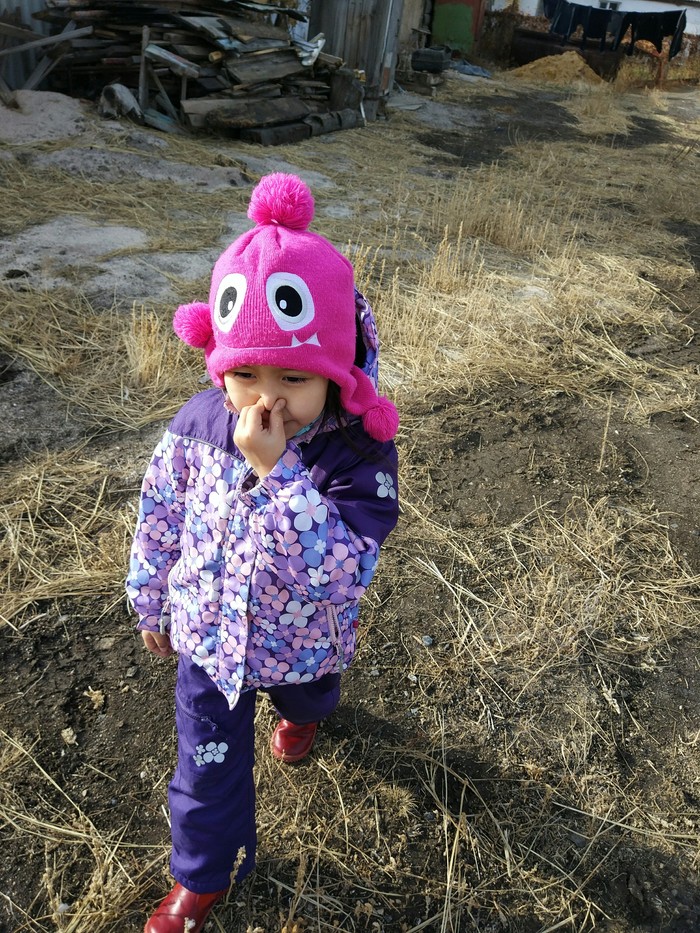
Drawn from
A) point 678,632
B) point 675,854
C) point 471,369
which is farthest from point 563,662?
point 471,369

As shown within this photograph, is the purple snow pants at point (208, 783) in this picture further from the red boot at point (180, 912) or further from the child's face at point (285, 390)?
the child's face at point (285, 390)

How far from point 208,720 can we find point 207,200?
6451mm

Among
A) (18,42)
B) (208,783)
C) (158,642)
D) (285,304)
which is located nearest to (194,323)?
(285,304)

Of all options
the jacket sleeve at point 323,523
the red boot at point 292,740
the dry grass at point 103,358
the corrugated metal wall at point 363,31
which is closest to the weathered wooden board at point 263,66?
the corrugated metal wall at point 363,31

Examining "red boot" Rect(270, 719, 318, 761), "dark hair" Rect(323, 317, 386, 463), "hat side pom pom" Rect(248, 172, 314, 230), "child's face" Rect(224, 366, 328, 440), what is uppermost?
"hat side pom pom" Rect(248, 172, 314, 230)

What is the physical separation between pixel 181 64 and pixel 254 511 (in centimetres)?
939

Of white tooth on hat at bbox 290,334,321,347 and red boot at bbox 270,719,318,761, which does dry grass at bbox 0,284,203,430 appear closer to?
red boot at bbox 270,719,318,761

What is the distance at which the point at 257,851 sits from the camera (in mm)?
2137

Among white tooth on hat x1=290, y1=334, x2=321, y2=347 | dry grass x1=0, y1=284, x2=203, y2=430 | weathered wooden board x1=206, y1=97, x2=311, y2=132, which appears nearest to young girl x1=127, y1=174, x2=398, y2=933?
white tooth on hat x1=290, y1=334, x2=321, y2=347

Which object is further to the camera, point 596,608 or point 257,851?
point 596,608

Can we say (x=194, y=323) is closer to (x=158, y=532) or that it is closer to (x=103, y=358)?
(x=158, y=532)

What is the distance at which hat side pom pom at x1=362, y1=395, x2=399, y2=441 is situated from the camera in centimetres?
165

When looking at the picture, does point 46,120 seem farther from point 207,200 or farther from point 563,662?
point 563,662

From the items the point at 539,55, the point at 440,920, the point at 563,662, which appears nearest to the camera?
the point at 440,920
